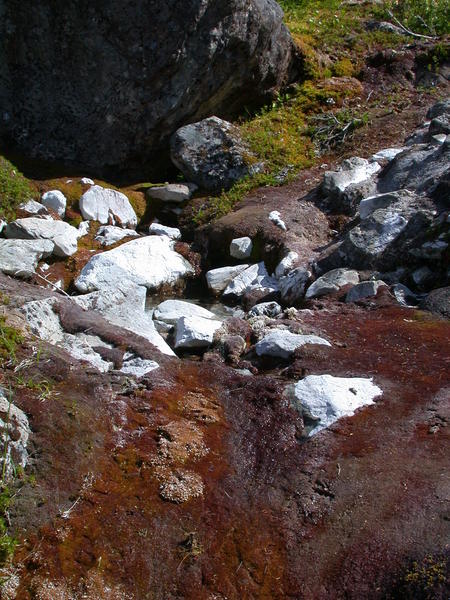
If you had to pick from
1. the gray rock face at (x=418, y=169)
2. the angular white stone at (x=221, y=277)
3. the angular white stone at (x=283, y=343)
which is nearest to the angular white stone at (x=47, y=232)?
the angular white stone at (x=221, y=277)

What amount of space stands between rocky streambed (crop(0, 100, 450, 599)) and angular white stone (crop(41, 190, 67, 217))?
1421 millimetres

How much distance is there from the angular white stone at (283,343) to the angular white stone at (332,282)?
5.46ft

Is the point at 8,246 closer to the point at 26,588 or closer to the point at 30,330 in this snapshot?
the point at 30,330

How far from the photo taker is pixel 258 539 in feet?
13.8

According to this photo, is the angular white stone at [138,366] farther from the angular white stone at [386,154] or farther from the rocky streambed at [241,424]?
the angular white stone at [386,154]

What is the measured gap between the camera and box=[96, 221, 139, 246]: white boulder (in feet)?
35.6

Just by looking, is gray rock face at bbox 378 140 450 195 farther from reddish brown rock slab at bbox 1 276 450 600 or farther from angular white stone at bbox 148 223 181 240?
reddish brown rock slab at bbox 1 276 450 600

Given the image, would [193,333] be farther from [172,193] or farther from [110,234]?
[172,193]

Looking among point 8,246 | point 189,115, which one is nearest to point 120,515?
point 8,246

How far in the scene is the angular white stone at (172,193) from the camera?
1226cm

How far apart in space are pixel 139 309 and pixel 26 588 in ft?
15.1

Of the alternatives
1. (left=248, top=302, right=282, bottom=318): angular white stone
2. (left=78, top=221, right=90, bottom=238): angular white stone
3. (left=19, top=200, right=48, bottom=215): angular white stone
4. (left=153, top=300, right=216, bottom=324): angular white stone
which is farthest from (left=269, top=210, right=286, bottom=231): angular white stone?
(left=19, top=200, right=48, bottom=215): angular white stone

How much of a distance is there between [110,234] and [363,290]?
15.6ft

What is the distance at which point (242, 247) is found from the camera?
10.5 meters
